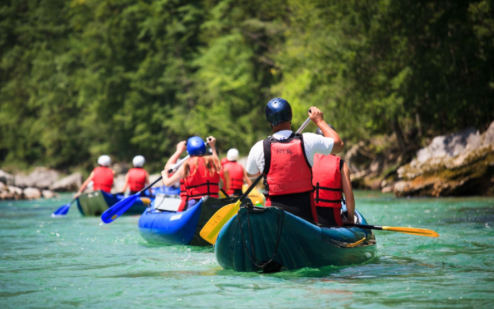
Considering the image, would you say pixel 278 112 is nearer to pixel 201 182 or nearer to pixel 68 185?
pixel 201 182

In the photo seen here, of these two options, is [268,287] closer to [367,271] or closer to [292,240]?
[292,240]

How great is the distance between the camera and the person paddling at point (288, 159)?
5.21 m

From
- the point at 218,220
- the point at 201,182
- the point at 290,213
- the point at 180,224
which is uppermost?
the point at 201,182

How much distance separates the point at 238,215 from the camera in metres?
5.26

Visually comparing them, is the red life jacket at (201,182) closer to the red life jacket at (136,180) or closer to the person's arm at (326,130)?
the person's arm at (326,130)

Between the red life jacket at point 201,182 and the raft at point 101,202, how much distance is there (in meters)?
6.08

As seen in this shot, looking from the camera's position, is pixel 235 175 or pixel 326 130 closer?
pixel 326 130

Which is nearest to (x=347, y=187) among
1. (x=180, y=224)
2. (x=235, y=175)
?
(x=180, y=224)

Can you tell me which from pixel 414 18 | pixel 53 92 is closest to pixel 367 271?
pixel 414 18

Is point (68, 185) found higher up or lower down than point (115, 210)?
lower down

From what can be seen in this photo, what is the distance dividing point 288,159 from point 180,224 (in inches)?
123

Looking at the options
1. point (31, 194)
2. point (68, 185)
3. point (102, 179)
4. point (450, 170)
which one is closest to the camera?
point (102, 179)

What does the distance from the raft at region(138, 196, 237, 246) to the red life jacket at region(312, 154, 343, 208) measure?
6.71ft

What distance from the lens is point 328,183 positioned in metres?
6.05
